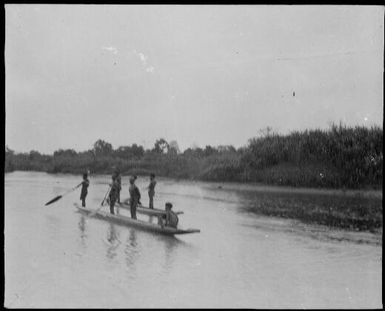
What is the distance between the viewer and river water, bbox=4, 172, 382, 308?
29.1 ft

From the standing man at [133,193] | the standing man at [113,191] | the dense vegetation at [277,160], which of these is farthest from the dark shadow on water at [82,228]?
the dense vegetation at [277,160]

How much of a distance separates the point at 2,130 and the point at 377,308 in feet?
27.4

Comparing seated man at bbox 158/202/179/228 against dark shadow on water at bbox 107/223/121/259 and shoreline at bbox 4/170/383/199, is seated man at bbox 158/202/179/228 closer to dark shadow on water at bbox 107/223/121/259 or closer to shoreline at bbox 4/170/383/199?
dark shadow on water at bbox 107/223/121/259

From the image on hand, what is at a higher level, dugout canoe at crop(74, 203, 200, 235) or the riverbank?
the riverbank

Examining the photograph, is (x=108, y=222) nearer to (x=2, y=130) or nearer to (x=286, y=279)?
(x=2, y=130)

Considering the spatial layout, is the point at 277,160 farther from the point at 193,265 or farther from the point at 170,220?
the point at 193,265

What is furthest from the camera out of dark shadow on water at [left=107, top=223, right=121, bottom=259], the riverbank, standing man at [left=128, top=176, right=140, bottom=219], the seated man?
the riverbank

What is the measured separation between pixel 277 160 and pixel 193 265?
491 inches

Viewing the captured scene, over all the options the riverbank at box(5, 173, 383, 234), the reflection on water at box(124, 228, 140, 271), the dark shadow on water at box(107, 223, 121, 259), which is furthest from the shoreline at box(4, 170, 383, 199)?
the dark shadow on water at box(107, 223, 121, 259)

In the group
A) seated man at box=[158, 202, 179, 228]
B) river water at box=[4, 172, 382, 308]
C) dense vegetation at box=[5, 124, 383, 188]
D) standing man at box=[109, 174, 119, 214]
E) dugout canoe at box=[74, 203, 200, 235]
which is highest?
dense vegetation at box=[5, 124, 383, 188]

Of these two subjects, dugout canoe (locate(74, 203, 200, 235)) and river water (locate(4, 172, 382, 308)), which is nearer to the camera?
river water (locate(4, 172, 382, 308))

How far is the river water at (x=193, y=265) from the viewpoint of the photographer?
8.88 m

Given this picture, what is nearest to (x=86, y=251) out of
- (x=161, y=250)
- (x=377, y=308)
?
(x=161, y=250)

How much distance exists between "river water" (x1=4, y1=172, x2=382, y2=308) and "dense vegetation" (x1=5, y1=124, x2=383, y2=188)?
154 inches
